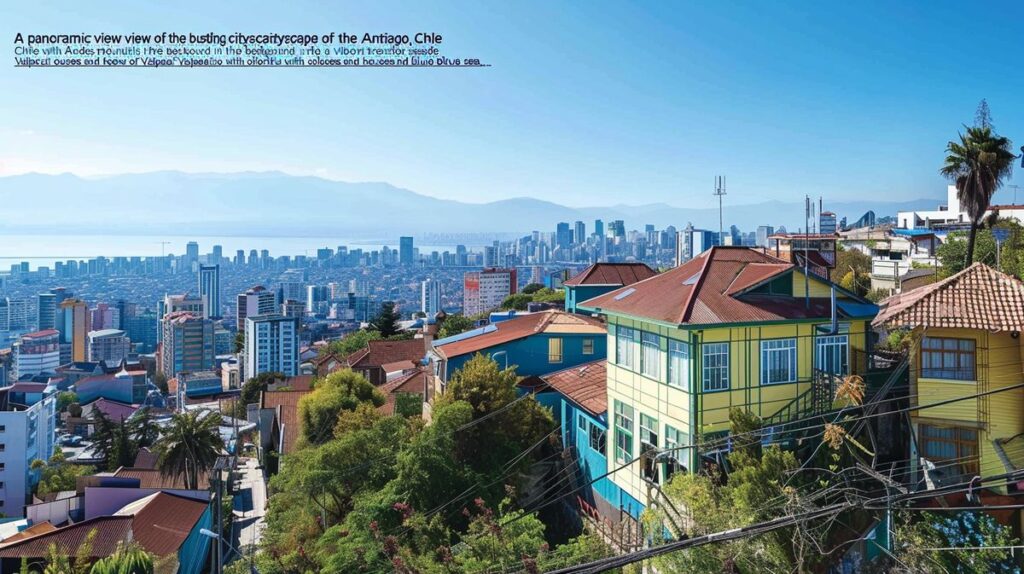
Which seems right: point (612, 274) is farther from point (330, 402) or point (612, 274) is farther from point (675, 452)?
point (675, 452)

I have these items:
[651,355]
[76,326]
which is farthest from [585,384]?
[76,326]

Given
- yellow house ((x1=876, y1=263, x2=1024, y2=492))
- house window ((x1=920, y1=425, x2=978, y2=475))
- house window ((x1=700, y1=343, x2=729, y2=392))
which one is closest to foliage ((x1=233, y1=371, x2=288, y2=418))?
house window ((x1=700, y1=343, x2=729, y2=392))

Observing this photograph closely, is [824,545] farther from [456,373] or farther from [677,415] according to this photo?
[456,373]

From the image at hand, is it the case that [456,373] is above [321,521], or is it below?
above

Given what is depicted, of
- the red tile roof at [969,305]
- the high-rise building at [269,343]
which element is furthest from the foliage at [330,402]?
the high-rise building at [269,343]

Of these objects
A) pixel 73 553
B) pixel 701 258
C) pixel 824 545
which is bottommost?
pixel 73 553

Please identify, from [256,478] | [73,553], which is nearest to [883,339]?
[73,553]

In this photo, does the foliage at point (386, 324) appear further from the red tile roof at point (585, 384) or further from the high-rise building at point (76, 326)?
the high-rise building at point (76, 326)

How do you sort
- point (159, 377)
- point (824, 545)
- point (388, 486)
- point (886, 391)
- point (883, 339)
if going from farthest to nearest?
point (159, 377), point (883, 339), point (388, 486), point (886, 391), point (824, 545)
